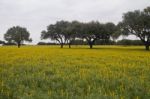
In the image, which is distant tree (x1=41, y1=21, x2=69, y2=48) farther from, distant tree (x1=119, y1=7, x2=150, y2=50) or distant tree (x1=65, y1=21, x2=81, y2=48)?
distant tree (x1=119, y1=7, x2=150, y2=50)

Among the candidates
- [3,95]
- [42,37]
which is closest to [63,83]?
[3,95]

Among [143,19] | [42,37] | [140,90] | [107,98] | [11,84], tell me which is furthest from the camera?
[42,37]

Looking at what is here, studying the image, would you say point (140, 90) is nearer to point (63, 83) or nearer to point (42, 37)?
point (63, 83)

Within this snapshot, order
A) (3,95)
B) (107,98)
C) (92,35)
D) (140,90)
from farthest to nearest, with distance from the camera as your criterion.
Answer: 1. (92,35)
2. (140,90)
3. (3,95)
4. (107,98)

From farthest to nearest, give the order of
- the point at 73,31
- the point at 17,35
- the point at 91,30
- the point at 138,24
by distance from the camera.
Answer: the point at 17,35 → the point at 73,31 → the point at 91,30 → the point at 138,24

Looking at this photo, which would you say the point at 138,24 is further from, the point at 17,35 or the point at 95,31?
the point at 17,35

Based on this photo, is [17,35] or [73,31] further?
[17,35]

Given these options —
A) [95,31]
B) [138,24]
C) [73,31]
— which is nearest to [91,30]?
[95,31]

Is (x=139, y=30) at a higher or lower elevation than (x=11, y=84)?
higher

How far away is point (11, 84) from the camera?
10.5m

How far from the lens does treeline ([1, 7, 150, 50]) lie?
60.5 meters

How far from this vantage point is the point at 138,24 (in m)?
59.9

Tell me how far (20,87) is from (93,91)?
2.64 meters

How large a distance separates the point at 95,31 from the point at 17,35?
54093 millimetres
